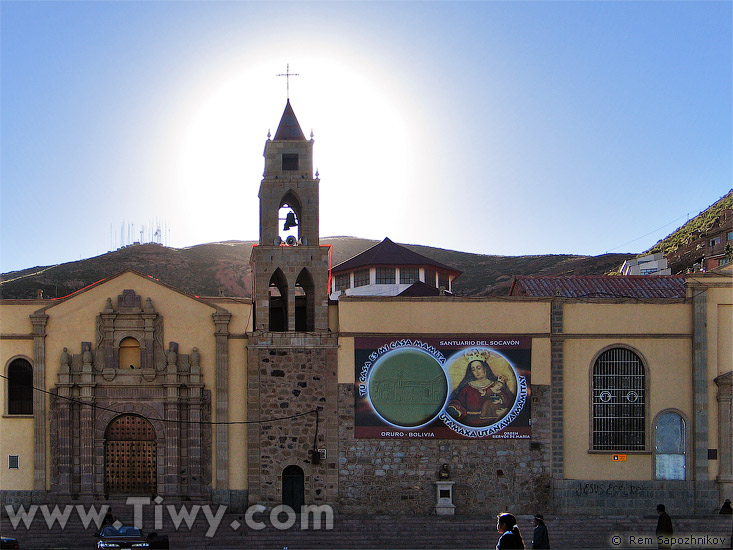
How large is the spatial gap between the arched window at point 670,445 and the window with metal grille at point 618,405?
59 cm

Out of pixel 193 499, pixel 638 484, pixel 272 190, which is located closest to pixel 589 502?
pixel 638 484

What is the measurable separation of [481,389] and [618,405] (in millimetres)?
4849

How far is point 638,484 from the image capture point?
95.8ft

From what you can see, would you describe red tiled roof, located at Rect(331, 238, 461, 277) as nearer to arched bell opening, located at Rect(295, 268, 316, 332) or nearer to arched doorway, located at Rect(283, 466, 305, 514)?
arched bell opening, located at Rect(295, 268, 316, 332)

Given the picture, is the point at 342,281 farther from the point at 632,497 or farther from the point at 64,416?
the point at 632,497

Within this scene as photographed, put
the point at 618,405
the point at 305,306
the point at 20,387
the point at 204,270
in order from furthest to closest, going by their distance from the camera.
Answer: the point at 204,270, the point at 305,306, the point at 618,405, the point at 20,387

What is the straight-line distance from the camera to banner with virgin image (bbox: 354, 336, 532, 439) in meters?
29.1

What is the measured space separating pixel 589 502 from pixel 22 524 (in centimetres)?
1888

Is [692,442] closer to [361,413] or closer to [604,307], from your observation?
[604,307]

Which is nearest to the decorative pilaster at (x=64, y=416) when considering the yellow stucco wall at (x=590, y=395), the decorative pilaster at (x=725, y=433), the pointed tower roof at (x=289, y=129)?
the pointed tower roof at (x=289, y=129)

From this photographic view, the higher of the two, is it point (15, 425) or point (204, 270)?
point (204, 270)

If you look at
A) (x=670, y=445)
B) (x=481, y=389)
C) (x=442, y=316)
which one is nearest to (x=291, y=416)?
(x=442, y=316)

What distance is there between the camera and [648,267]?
64438 mm

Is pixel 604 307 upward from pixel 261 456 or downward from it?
upward
